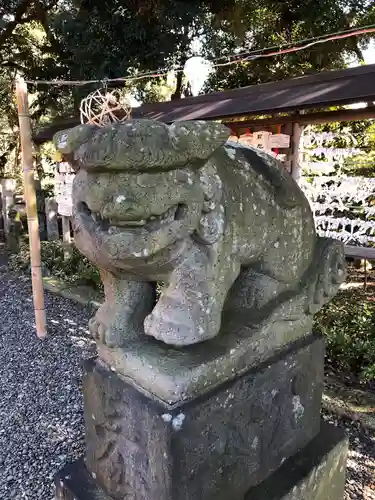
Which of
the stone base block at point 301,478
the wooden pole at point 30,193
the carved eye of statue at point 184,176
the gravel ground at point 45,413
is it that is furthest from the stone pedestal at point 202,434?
the wooden pole at point 30,193

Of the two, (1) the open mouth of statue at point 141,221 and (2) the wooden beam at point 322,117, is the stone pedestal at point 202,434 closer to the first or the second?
(1) the open mouth of statue at point 141,221

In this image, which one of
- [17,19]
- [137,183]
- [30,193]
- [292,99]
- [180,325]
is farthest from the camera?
[17,19]

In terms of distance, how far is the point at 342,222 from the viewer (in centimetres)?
382

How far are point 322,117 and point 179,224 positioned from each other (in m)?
3.16

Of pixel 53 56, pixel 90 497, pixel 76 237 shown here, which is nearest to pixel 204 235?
pixel 76 237

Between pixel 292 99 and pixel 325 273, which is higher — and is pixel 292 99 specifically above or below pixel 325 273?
above

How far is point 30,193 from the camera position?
3.61m

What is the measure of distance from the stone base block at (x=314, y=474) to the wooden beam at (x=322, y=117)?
8.67ft

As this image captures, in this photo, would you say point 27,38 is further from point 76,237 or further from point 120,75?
point 76,237

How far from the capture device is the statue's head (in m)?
1.04

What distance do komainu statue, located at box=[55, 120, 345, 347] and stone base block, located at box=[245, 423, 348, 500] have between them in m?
0.62

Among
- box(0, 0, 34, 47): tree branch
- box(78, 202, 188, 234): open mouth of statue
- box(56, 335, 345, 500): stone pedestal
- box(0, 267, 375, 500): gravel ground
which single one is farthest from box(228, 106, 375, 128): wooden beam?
box(0, 0, 34, 47): tree branch

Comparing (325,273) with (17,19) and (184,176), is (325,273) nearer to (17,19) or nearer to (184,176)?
(184,176)

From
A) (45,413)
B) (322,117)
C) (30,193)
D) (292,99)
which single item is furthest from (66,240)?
(292,99)
